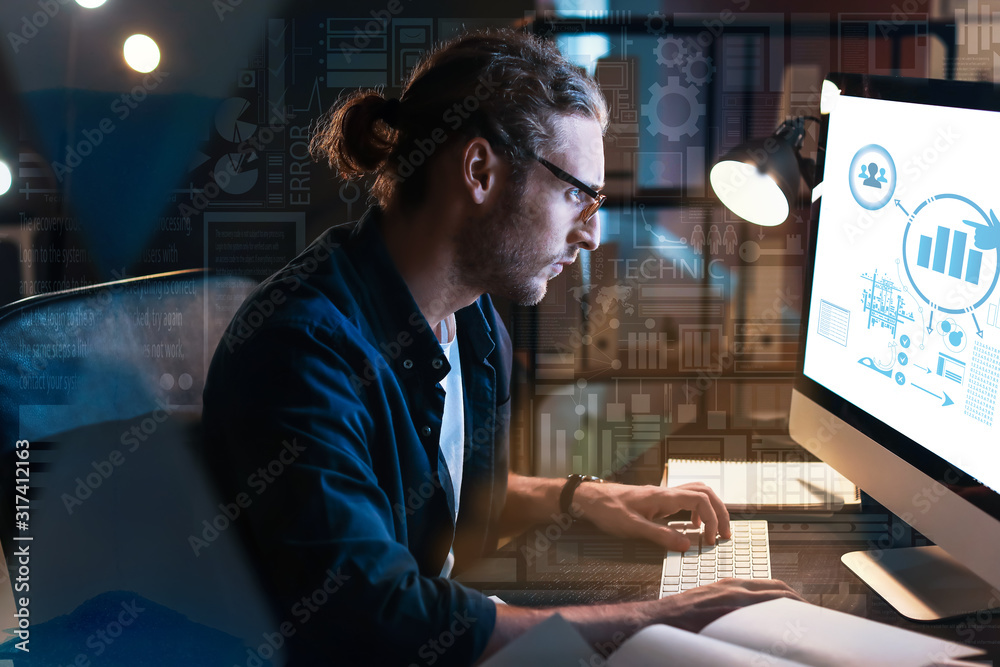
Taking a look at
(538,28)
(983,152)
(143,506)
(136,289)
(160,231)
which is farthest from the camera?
(160,231)

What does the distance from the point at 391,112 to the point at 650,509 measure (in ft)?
2.20

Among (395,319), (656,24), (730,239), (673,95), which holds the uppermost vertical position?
(656,24)

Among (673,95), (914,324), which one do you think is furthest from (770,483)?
(673,95)

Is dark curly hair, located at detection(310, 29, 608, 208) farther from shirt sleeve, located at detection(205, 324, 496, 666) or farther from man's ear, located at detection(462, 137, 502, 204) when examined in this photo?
shirt sleeve, located at detection(205, 324, 496, 666)

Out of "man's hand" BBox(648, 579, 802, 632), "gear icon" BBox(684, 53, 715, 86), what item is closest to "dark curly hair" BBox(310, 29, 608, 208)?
"gear icon" BBox(684, 53, 715, 86)

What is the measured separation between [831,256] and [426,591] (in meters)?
0.65

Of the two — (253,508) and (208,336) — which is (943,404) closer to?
(253,508)

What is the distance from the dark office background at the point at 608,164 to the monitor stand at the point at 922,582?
0.47 meters

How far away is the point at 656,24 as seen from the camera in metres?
1.30

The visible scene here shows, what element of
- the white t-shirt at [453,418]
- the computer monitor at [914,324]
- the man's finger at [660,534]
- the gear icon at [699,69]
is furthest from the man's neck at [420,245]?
the gear icon at [699,69]

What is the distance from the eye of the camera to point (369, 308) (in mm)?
939

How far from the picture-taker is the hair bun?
104cm

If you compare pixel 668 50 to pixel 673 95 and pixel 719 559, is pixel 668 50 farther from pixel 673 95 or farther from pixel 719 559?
pixel 719 559

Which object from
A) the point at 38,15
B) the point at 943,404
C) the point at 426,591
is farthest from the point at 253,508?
the point at 38,15
